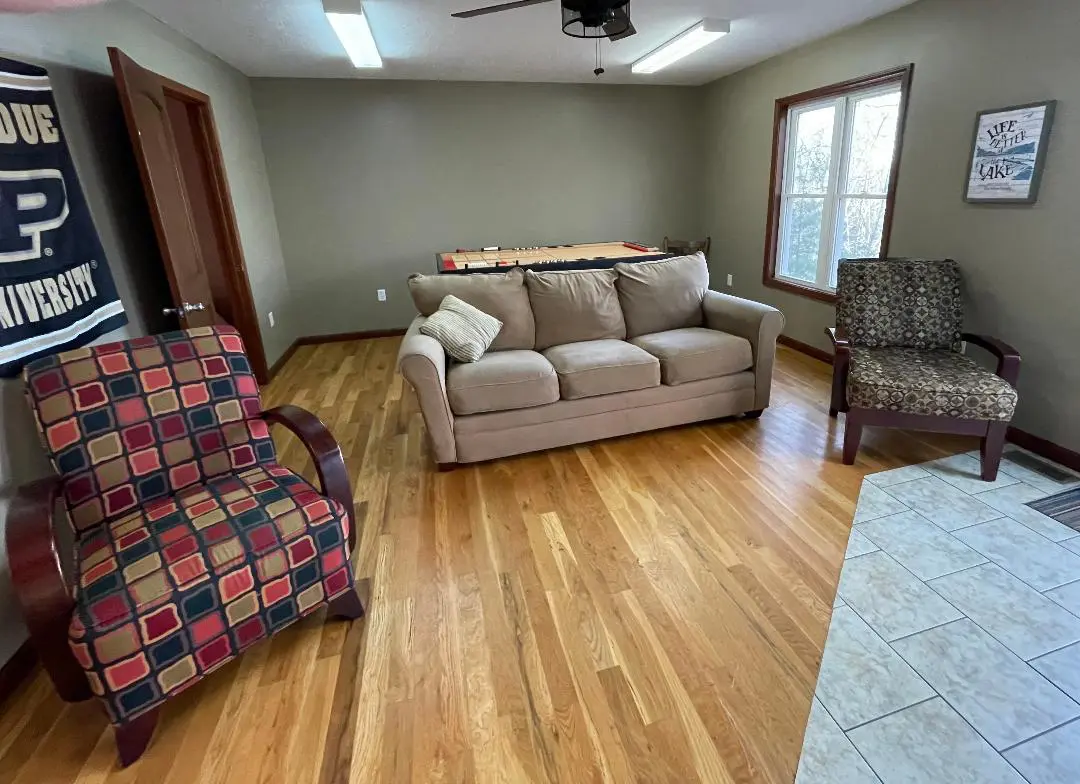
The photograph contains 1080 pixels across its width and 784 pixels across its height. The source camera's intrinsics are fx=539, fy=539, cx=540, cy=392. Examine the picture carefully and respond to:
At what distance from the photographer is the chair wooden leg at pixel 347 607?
1.82 metres

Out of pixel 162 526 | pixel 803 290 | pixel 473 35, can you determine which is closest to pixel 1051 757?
pixel 162 526

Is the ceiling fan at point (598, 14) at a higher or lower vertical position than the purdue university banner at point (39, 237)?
higher

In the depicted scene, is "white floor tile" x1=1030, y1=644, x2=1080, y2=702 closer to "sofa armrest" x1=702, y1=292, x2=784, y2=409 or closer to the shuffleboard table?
"sofa armrest" x1=702, y1=292, x2=784, y2=409

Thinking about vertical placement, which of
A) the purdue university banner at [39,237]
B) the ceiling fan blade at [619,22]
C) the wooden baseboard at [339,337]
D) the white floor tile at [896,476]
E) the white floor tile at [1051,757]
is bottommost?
the white floor tile at [1051,757]

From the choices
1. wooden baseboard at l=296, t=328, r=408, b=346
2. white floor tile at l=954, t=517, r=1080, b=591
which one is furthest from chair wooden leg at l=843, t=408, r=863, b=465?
wooden baseboard at l=296, t=328, r=408, b=346

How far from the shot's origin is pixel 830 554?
6.90 ft

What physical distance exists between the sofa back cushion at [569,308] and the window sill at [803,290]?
1.98 meters

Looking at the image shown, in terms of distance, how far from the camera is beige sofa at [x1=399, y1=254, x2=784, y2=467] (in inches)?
109

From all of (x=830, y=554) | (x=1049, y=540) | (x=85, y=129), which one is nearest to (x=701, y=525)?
(x=830, y=554)

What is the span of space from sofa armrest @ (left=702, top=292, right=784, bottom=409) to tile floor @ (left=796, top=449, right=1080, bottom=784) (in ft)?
3.12

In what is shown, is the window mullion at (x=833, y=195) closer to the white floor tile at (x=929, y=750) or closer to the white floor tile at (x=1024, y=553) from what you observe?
the white floor tile at (x=1024, y=553)

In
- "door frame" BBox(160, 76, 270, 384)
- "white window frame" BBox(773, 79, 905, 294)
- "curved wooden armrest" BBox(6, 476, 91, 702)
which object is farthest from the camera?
"white window frame" BBox(773, 79, 905, 294)

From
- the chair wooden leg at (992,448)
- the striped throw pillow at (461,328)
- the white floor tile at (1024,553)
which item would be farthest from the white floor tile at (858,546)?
the striped throw pillow at (461,328)

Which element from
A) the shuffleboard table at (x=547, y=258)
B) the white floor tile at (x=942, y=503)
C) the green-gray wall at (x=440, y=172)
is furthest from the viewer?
the green-gray wall at (x=440, y=172)
